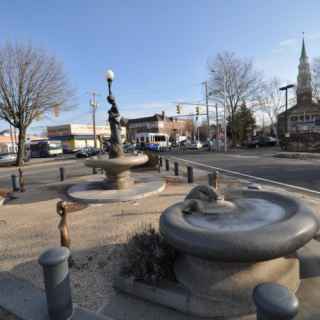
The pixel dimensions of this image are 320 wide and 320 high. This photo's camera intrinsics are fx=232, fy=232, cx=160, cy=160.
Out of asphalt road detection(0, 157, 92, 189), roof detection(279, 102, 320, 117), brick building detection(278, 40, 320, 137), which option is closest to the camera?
asphalt road detection(0, 157, 92, 189)

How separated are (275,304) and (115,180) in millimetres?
7298

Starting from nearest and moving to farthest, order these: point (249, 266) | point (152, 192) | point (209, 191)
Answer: point (249, 266) < point (209, 191) < point (152, 192)

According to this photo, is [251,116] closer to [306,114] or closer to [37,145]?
[306,114]

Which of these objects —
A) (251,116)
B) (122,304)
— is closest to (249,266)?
(122,304)

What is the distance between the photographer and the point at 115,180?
A: 8406mm

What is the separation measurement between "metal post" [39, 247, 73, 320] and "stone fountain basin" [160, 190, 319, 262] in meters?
1.16

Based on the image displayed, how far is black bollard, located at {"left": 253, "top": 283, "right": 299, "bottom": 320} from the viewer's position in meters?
1.47

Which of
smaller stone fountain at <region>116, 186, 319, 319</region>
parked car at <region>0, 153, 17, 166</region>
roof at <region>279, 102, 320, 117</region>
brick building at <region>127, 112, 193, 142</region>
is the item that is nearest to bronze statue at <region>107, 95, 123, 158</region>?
smaller stone fountain at <region>116, 186, 319, 319</region>

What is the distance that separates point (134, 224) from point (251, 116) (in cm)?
5080

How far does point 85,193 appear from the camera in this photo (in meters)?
7.89

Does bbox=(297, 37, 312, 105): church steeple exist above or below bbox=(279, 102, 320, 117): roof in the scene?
above

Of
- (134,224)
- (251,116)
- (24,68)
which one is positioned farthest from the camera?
(251,116)

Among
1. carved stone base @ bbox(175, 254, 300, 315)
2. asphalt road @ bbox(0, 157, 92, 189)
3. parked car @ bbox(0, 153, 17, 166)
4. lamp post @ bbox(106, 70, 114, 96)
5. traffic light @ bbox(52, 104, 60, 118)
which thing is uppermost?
traffic light @ bbox(52, 104, 60, 118)

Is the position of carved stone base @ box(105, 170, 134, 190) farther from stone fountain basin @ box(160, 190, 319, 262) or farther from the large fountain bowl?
stone fountain basin @ box(160, 190, 319, 262)
